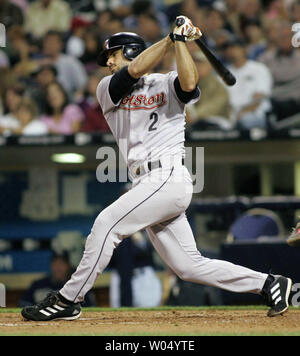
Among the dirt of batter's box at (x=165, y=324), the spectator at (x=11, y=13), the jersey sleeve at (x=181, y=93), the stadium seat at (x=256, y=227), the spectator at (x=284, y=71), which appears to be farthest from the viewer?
the spectator at (x=11, y=13)

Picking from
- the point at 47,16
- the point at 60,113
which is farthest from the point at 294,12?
the point at 47,16

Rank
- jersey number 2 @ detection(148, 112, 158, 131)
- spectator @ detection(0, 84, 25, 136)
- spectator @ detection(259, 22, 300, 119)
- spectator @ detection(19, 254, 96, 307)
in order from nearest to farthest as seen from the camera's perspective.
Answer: jersey number 2 @ detection(148, 112, 158, 131), spectator @ detection(19, 254, 96, 307), spectator @ detection(259, 22, 300, 119), spectator @ detection(0, 84, 25, 136)

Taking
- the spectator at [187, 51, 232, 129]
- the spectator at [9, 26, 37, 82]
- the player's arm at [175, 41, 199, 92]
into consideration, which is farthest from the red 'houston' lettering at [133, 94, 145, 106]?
the spectator at [9, 26, 37, 82]


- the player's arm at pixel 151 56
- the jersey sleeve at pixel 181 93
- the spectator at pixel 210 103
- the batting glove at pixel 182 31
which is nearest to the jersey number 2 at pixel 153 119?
the jersey sleeve at pixel 181 93

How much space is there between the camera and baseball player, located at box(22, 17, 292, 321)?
3402mm

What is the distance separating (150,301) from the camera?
6.29 metres

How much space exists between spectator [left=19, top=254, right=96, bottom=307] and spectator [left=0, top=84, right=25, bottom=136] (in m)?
2.02

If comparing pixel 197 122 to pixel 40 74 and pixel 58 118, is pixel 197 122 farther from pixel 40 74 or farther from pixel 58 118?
pixel 40 74

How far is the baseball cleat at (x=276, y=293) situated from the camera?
355 centimetres

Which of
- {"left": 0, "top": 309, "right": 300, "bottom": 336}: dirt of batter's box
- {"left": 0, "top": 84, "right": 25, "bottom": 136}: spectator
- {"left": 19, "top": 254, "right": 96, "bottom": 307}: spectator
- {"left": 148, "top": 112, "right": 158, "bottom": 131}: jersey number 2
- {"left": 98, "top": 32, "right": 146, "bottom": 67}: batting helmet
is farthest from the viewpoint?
{"left": 0, "top": 84, "right": 25, "bottom": 136}: spectator

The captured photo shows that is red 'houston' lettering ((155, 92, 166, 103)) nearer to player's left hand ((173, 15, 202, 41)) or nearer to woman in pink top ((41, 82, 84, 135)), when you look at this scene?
player's left hand ((173, 15, 202, 41))

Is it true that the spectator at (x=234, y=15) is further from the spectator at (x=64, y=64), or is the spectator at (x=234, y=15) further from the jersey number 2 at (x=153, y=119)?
the jersey number 2 at (x=153, y=119)

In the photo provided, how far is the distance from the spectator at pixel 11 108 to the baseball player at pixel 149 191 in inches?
178

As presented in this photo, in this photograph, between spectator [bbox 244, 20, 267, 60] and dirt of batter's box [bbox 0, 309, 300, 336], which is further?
spectator [bbox 244, 20, 267, 60]
